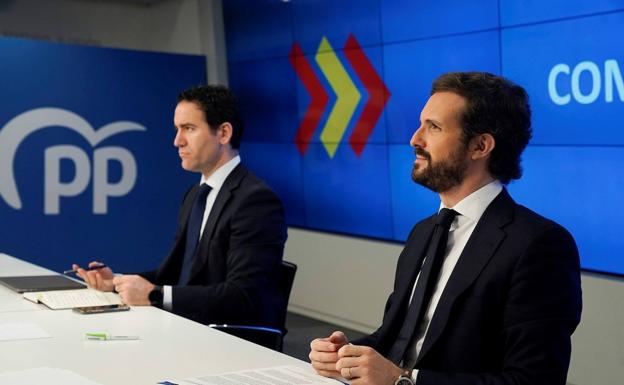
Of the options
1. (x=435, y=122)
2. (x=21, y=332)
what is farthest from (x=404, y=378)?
(x=21, y=332)

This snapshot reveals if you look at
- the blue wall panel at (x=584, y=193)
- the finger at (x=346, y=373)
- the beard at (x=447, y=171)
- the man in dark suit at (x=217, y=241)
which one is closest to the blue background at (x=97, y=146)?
the man in dark suit at (x=217, y=241)

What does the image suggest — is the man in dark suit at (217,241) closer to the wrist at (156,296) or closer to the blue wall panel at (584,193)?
the wrist at (156,296)

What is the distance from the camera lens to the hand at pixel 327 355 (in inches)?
83.2

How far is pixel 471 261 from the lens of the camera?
2121 millimetres

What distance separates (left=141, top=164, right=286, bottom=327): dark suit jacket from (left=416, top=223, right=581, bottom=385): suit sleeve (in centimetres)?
133

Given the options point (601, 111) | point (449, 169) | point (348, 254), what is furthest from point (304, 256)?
point (449, 169)

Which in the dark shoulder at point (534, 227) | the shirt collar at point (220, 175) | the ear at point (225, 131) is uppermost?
Answer: the ear at point (225, 131)

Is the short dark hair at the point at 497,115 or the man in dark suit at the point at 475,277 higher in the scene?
the short dark hair at the point at 497,115

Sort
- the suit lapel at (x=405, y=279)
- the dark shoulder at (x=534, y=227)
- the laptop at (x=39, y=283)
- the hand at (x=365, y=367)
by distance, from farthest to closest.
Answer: the laptop at (x=39, y=283), the suit lapel at (x=405, y=279), the dark shoulder at (x=534, y=227), the hand at (x=365, y=367)

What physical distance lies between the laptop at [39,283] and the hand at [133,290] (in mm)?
410

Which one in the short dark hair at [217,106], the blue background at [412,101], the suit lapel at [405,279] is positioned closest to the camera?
the suit lapel at [405,279]

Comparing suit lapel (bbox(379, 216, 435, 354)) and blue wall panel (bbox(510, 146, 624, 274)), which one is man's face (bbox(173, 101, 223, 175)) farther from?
blue wall panel (bbox(510, 146, 624, 274))

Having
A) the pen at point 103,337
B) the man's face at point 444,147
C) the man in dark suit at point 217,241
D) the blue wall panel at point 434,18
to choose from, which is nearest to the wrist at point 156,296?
the man in dark suit at point 217,241

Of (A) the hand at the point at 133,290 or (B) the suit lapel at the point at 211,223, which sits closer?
(A) the hand at the point at 133,290
